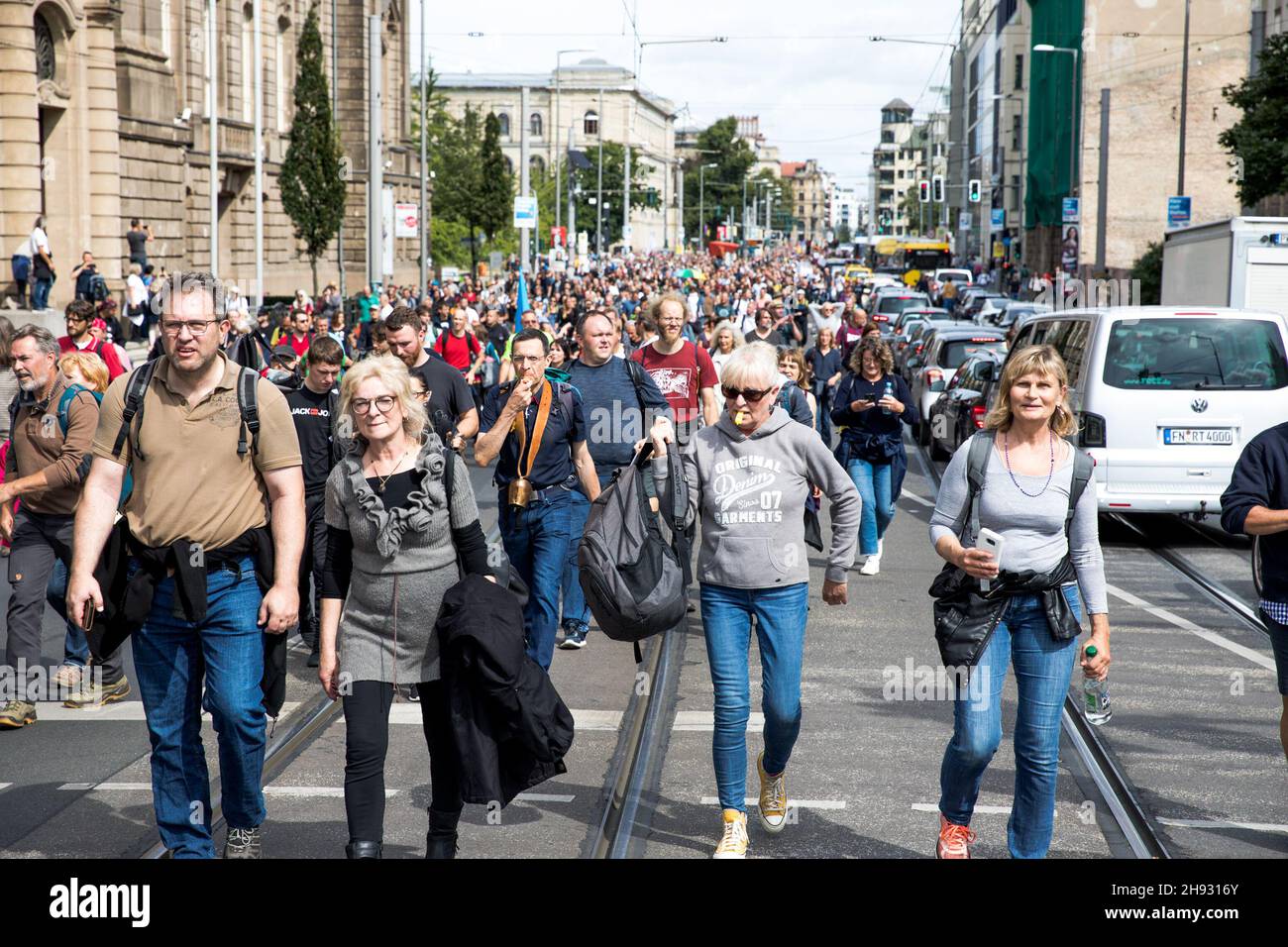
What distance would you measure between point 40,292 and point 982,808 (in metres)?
26.8

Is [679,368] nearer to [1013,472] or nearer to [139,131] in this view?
[1013,472]

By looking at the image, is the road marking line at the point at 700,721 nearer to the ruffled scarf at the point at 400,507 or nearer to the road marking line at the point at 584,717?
the road marking line at the point at 584,717

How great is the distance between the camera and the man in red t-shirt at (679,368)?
10859 millimetres

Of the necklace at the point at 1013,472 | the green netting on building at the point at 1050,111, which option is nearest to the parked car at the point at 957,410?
the necklace at the point at 1013,472

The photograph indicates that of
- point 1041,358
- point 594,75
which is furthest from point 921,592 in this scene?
point 594,75

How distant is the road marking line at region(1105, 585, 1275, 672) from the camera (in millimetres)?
9398

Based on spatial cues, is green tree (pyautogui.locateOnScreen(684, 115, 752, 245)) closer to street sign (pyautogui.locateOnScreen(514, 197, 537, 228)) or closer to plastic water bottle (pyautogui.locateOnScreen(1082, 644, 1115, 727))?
street sign (pyautogui.locateOnScreen(514, 197, 537, 228))

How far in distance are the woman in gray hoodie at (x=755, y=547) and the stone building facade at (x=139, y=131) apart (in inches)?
1121

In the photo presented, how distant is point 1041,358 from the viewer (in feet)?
17.9

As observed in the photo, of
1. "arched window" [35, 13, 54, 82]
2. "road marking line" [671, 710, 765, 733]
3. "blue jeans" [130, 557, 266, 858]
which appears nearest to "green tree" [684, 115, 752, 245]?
"arched window" [35, 13, 54, 82]

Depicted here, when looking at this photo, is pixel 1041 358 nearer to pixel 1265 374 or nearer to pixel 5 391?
pixel 5 391

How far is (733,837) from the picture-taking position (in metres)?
5.82

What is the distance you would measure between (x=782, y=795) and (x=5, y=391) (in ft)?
15.6
